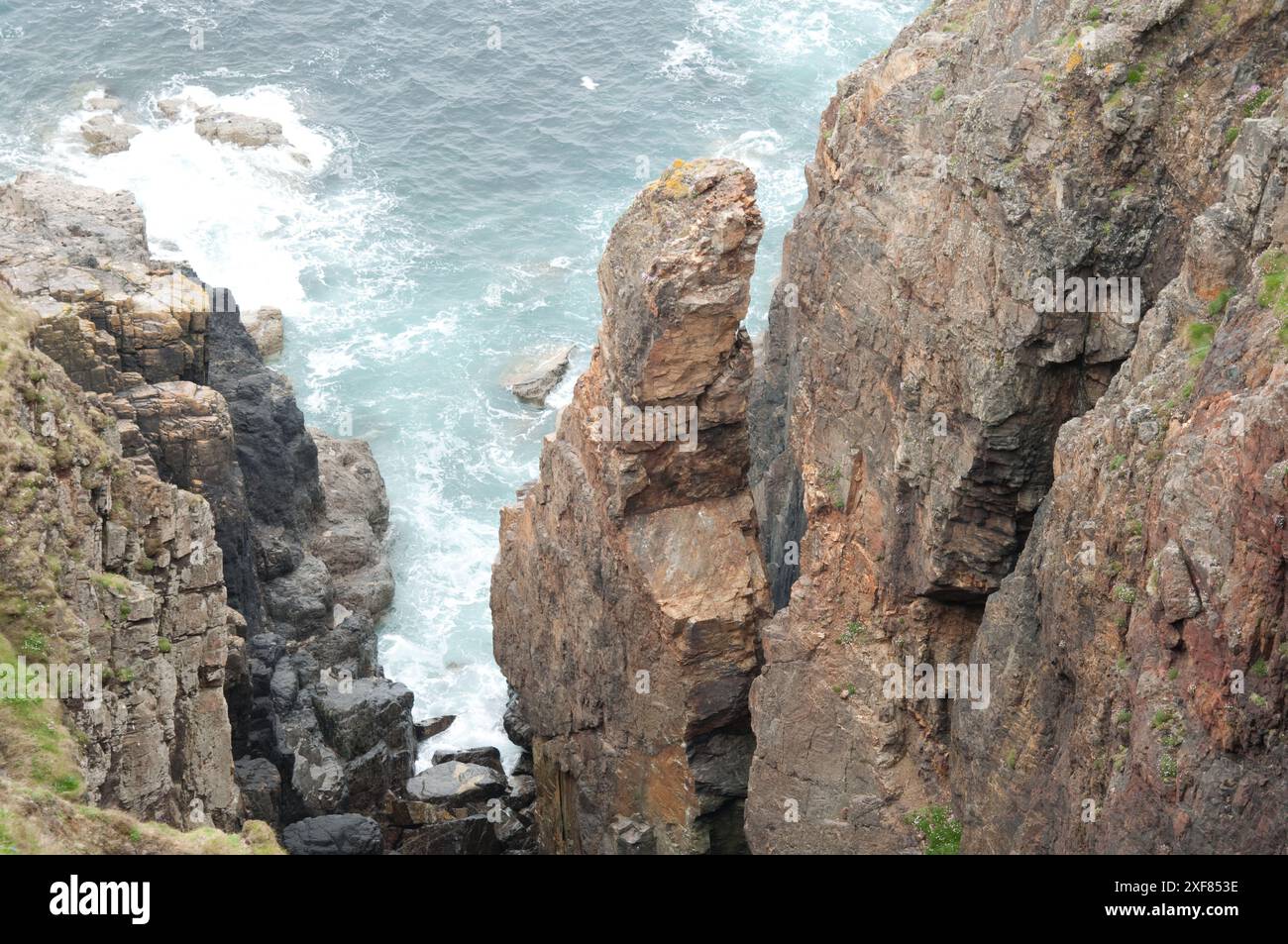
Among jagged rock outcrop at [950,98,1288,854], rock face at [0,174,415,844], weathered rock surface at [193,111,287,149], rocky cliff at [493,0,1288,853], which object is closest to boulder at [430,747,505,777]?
rock face at [0,174,415,844]

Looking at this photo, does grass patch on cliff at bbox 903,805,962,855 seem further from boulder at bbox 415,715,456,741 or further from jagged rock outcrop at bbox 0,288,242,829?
boulder at bbox 415,715,456,741

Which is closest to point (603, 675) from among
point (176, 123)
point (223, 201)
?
point (223, 201)

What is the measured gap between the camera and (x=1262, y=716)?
20.8 meters

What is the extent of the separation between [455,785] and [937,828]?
22880 millimetres

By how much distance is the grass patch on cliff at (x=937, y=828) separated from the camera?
33281mm

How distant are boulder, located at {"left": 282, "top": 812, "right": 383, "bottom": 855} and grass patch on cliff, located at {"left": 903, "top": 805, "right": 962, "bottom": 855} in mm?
19055

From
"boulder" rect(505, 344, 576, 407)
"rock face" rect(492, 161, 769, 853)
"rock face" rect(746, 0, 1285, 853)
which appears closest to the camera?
"rock face" rect(746, 0, 1285, 853)

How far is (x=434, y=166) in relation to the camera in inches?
3735

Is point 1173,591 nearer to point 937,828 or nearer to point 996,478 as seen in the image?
point 996,478

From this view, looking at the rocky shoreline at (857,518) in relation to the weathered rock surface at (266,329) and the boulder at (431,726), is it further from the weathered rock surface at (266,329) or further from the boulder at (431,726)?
the weathered rock surface at (266,329)

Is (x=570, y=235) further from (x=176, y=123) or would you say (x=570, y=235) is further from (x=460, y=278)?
(x=176, y=123)

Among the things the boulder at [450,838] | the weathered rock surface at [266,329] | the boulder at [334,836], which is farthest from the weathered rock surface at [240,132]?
the boulder at [334,836]

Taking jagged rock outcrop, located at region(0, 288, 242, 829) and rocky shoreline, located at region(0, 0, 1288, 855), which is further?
jagged rock outcrop, located at region(0, 288, 242, 829)
